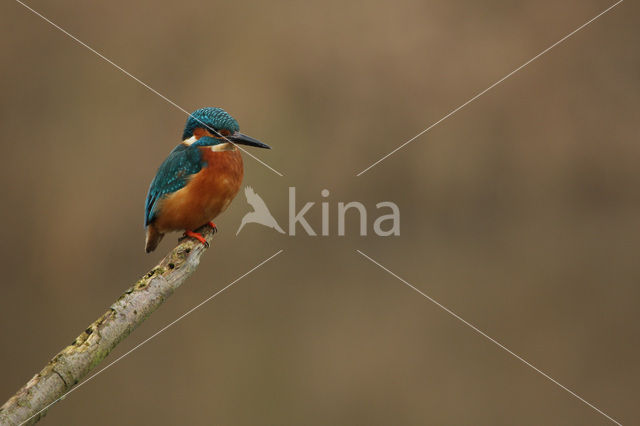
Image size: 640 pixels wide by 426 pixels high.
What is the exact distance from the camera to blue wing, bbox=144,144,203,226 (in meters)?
1.14

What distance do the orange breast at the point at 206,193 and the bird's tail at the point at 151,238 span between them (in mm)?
57

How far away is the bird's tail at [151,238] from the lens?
1206 mm

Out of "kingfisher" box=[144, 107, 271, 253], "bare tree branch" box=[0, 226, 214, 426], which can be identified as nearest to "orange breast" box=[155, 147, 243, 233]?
"kingfisher" box=[144, 107, 271, 253]

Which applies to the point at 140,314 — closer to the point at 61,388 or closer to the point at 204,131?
the point at 61,388

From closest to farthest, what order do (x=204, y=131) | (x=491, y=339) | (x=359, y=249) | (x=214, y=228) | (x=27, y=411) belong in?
(x=27, y=411)
(x=204, y=131)
(x=214, y=228)
(x=491, y=339)
(x=359, y=249)

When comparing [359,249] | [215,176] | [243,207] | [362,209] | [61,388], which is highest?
[215,176]

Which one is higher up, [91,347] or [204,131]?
[204,131]

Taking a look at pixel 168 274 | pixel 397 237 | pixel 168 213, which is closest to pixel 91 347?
pixel 168 274

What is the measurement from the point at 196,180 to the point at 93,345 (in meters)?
0.37

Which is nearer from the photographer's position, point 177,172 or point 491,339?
point 177,172

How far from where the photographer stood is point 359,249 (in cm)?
330

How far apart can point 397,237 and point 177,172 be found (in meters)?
2.33

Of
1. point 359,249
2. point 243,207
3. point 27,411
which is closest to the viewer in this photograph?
point 27,411

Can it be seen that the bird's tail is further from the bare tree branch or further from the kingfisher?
the bare tree branch
